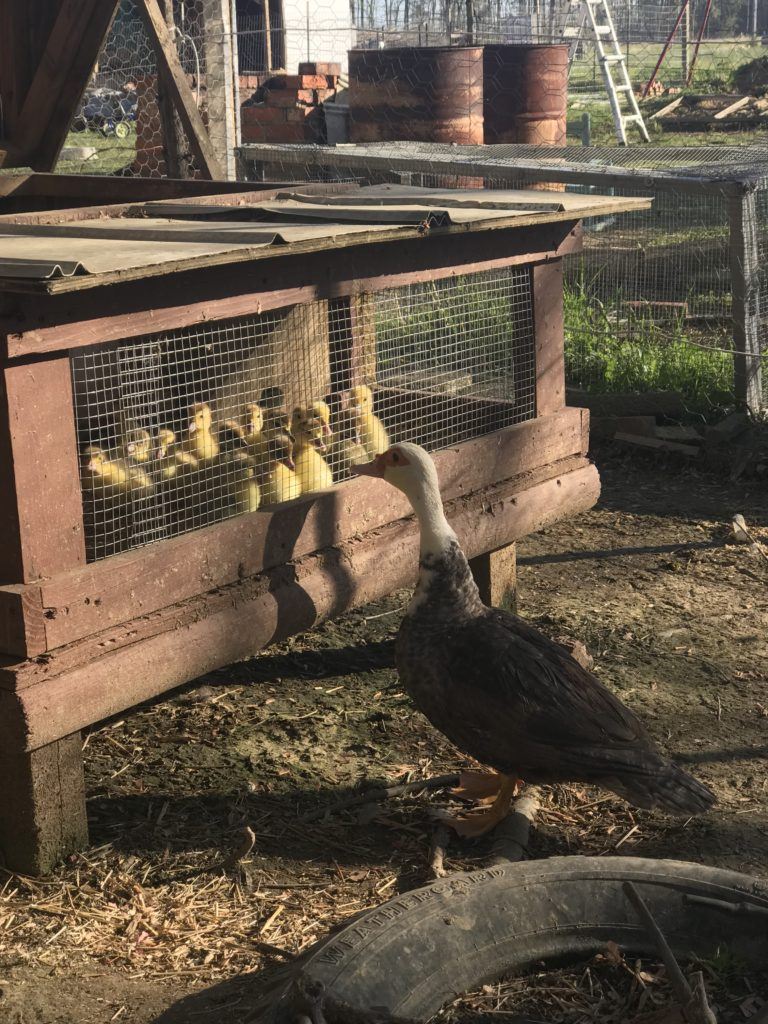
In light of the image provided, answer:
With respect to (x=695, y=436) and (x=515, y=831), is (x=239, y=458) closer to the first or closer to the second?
(x=515, y=831)

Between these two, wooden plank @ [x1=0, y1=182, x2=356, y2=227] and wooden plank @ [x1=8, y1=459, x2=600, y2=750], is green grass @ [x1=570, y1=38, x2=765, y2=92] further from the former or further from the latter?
wooden plank @ [x1=8, y1=459, x2=600, y2=750]

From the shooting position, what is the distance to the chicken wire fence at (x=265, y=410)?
312cm

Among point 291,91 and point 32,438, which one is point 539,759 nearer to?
point 32,438

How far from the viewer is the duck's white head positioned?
10.1 ft

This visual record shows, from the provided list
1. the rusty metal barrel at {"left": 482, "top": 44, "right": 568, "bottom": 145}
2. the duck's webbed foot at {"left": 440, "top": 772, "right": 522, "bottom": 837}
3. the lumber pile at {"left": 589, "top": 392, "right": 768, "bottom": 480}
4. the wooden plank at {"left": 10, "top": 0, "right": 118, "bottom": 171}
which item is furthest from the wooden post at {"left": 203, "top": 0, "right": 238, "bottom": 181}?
the duck's webbed foot at {"left": 440, "top": 772, "right": 522, "bottom": 837}

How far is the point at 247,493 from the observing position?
11.0 feet

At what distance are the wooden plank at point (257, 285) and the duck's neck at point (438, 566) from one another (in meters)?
0.59

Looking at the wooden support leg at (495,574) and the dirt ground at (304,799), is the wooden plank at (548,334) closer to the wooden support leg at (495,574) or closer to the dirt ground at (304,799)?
the wooden support leg at (495,574)

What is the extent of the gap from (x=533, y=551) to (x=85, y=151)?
13.0 meters

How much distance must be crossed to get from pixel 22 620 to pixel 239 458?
970 mm

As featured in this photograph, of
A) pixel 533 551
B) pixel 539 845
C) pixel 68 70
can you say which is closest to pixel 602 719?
pixel 539 845

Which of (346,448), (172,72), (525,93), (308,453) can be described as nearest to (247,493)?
(308,453)

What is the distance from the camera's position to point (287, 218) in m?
3.38

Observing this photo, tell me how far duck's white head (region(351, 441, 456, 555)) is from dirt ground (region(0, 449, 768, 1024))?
2.12ft
